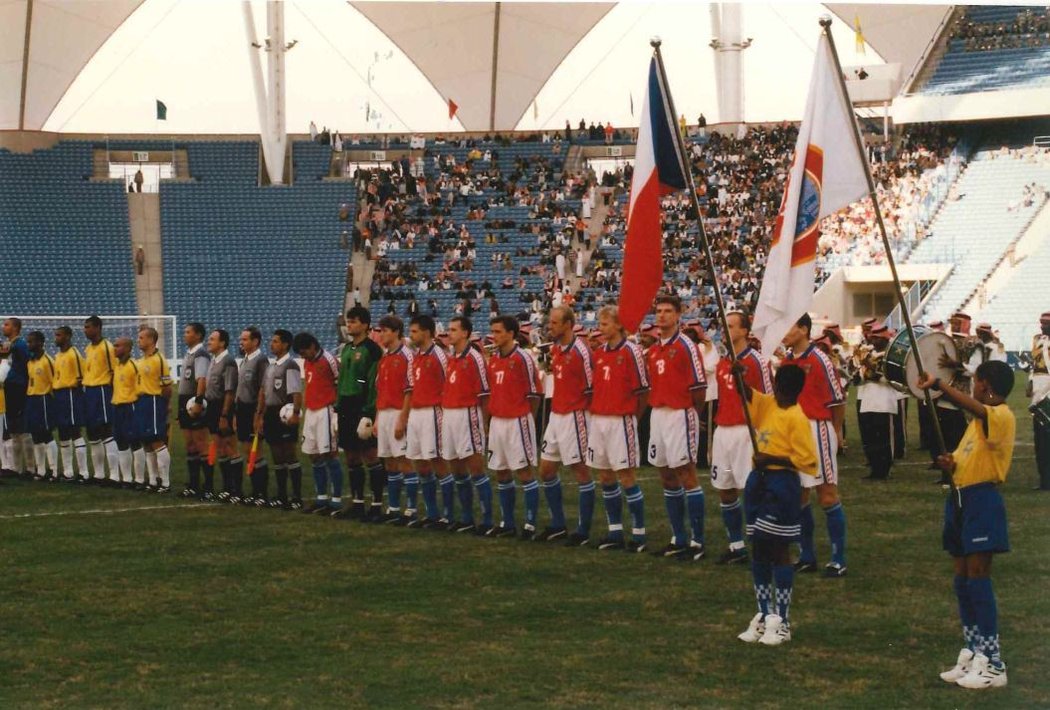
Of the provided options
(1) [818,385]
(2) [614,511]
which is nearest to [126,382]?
(2) [614,511]

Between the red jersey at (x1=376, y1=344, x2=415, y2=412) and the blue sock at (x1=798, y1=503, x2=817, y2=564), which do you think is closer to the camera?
the blue sock at (x1=798, y1=503, x2=817, y2=564)

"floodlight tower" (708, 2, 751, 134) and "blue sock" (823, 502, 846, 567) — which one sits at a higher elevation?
"floodlight tower" (708, 2, 751, 134)

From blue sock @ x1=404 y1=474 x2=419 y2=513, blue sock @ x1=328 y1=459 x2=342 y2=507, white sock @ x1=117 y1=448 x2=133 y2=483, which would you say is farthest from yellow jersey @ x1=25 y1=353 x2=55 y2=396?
blue sock @ x1=404 y1=474 x2=419 y2=513

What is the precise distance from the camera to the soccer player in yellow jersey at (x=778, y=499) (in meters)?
9.05

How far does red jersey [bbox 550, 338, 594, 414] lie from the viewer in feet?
43.6

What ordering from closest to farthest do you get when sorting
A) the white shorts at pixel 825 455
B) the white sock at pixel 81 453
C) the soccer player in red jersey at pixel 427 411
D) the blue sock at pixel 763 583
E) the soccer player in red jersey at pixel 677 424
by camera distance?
the blue sock at pixel 763 583
the white shorts at pixel 825 455
the soccer player in red jersey at pixel 677 424
the soccer player in red jersey at pixel 427 411
the white sock at pixel 81 453

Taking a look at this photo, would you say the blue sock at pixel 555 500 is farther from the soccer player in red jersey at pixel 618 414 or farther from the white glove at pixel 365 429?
the white glove at pixel 365 429

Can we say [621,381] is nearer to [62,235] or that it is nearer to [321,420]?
[321,420]

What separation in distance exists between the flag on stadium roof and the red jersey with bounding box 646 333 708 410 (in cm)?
319

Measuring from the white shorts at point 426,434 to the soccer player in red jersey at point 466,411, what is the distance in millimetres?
151

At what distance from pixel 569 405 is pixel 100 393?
8.44m

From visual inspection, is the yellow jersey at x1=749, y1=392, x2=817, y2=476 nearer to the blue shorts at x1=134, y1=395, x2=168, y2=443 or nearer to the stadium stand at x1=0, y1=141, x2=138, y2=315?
the blue shorts at x1=134, y1=395, x2=168, y2=443

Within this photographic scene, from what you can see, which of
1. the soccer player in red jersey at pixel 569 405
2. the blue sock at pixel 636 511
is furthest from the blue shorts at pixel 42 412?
the blue sock at pixel 636 511

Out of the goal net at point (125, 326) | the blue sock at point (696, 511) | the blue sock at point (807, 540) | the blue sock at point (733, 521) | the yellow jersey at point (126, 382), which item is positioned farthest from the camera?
the goal net at point (125, 326)
